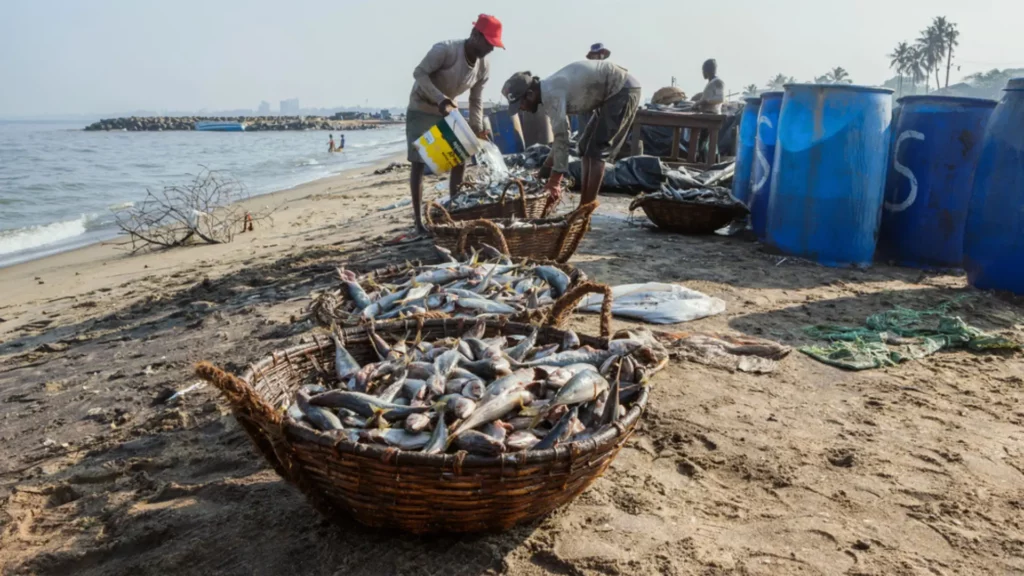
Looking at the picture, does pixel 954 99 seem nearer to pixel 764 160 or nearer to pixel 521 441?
pixel 764 160

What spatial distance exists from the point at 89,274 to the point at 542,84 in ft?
22.7

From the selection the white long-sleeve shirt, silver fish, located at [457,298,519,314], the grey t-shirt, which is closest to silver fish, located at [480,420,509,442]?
silver fish, located at [457,298,519,314]

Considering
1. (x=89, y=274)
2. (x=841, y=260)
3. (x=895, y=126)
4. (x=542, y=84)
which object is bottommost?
(x=89, y=274)

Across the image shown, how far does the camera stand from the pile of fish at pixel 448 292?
4.13 m

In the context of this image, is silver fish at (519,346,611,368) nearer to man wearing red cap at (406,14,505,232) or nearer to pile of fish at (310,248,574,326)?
pile of fish at (310,248,574,326)

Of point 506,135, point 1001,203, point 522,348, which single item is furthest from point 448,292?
point 506,135

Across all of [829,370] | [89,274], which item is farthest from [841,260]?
[89,274]

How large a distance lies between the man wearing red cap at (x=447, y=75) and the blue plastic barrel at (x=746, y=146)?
3.07 m

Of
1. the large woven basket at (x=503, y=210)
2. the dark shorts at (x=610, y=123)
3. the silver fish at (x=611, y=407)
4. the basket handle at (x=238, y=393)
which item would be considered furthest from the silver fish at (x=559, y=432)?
the dark shorts at (x=610, y=123)

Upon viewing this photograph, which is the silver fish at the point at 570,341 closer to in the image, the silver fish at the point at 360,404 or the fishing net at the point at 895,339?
the silver fish at the point at 360,404

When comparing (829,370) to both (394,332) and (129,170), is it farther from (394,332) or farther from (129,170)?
(129,170)

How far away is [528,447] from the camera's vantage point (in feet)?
7.69

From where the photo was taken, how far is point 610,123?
23.3 ft

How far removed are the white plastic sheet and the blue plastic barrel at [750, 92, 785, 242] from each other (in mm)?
2344
